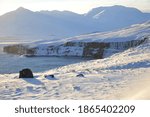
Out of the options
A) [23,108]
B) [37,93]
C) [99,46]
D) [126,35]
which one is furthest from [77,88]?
[126,35]

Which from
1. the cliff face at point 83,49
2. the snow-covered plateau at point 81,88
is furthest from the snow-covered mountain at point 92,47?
the snow-covered plateau at point 81,88

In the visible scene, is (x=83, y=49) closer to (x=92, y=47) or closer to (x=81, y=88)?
(x=92, y=47)

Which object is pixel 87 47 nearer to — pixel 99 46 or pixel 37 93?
pixel 99 46

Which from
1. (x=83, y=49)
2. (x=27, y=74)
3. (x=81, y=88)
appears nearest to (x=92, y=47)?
(x=83, y=49)

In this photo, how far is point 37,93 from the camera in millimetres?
18297

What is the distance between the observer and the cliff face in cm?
10531

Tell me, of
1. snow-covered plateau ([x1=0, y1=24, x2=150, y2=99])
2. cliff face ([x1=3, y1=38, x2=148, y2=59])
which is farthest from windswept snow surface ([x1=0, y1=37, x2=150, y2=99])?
cliff face ([x1=3, y1=38, x2=148, y2=59])

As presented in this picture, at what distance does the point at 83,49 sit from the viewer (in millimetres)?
110625

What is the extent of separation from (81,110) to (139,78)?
407 inches

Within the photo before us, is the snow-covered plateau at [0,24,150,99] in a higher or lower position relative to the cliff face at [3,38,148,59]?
higher

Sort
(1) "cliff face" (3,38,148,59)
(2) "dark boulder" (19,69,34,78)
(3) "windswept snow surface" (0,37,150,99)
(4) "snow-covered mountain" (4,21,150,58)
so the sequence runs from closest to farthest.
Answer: (3) "windswept snow surface" (0,37,150,99)
(2) "dark boulder" (19,69,34,78)
(1) "cliff face" (3,38,148,59)
(4) "snow-covered mountain" (4,21,150,58)

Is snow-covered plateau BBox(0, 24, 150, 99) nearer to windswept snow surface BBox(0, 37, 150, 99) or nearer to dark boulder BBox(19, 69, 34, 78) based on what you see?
windswept snow surface BBox(0, 37, 150, 99)

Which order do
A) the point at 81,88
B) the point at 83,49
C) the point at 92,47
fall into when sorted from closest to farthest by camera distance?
the point at 81,88 < the point at 83,49 < the point at 92,47

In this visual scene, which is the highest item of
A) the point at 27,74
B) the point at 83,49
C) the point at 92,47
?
the point at 27,74
